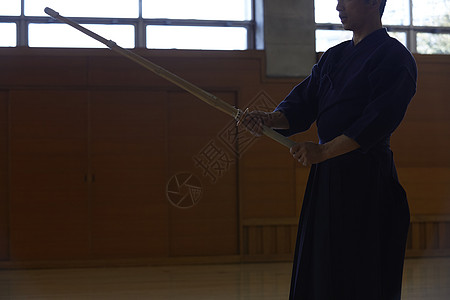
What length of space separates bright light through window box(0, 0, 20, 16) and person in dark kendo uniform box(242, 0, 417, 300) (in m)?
4.02

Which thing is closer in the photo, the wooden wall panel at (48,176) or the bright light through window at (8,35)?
the wooden wall panel at (48,176)

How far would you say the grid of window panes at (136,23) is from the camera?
4.85 metres

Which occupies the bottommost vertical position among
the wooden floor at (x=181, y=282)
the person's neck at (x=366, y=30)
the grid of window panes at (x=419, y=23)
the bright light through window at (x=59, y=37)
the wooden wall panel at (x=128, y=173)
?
the wooden floor at (x=181, y=282)

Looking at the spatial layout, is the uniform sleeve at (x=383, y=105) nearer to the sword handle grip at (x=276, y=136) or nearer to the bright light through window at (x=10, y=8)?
the sword handle grip at (x=276, y=136)

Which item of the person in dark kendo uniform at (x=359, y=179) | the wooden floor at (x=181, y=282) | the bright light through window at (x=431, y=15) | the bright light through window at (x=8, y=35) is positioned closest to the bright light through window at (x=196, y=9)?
the bright light through window at (x=8, y=35)

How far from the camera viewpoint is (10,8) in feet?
16.0

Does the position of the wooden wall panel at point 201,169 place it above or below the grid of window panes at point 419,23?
below

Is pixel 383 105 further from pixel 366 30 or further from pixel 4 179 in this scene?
pixel 4 179

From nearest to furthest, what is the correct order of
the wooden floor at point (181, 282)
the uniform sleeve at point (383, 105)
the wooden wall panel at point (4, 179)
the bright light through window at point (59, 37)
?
1. the uniform sleeve at point (383, 105)
2. the wooden floor at point (181, 282)
3. the wooden wall panel at point (4, 179)
4. the bright light through window at point (59, 37)

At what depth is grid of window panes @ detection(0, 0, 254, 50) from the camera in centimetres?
485

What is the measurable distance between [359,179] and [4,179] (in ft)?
12.4

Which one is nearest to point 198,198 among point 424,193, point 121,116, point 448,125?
point 121,116

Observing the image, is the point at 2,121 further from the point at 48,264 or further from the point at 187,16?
the point at 187,16

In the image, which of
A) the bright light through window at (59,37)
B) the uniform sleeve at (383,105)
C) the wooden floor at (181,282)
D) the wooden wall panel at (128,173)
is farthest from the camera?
the bright light through window at (59,37)
